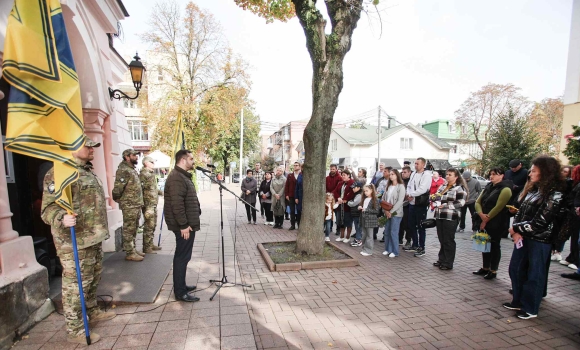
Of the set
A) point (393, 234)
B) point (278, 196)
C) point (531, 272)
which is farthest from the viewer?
point (278, 196)

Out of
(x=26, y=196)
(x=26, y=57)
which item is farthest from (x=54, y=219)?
(x=26, y=196)

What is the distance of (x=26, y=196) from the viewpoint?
4.61 m

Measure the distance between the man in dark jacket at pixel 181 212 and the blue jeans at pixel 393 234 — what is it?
160 inches

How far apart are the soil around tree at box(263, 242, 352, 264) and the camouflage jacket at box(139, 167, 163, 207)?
2.59m

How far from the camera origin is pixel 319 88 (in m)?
5.54

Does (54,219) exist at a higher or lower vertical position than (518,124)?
lower

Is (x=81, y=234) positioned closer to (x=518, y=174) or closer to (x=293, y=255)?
(x=293, y=255)

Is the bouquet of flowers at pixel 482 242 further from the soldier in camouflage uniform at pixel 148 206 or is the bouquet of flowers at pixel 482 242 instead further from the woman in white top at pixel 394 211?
the soldier in camouflage uniform at pixel 148 206

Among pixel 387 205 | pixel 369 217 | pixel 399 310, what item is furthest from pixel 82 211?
pixel 387 205

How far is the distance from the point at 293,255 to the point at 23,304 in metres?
3.96

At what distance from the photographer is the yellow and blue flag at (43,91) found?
239 cm

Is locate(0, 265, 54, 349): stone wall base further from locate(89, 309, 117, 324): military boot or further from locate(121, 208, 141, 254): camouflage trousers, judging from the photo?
locate(121, 208, 141, 254): camouflage trousers

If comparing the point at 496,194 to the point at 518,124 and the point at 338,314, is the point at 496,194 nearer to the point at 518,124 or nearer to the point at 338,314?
the point at 338,314

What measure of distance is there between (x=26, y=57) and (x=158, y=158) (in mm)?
16303
